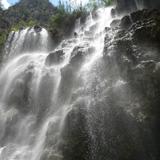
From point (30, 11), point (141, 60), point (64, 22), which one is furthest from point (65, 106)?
point (30, 11)

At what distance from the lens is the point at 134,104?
51.3 feet

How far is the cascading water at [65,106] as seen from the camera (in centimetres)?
1551

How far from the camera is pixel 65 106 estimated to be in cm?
1870

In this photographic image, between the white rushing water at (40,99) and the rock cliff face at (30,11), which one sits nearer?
the white rushing water at (40,99)

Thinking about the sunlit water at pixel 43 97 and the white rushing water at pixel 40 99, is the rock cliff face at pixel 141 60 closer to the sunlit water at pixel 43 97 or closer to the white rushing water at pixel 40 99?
the sunlit water at pixel 43 97

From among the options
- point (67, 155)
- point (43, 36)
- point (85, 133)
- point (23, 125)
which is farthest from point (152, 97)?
point (43, 36)

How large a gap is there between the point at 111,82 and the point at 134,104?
2.24m

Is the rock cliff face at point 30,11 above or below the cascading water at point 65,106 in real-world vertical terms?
above

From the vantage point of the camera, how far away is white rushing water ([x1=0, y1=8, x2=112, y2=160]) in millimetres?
17328

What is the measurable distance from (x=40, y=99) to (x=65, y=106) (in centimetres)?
362

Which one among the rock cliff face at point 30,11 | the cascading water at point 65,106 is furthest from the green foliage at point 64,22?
the rock cliff face at point 30,11

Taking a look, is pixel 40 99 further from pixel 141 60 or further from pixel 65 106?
pixel 141 60

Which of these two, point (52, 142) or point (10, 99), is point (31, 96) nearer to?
point (10, 99)

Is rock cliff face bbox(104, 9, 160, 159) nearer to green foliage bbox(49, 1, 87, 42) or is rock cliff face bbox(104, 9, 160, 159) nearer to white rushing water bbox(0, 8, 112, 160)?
white rushing water bbox(0, 8, 112, 160)
